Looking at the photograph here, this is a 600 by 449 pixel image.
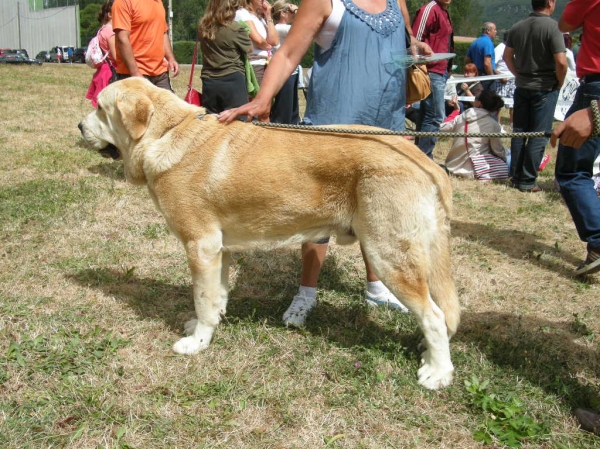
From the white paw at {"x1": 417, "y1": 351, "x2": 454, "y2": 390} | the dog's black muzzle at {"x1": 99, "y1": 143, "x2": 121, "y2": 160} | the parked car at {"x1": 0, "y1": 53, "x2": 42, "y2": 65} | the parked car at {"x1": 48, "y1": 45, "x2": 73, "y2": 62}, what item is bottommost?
the parked car at {"x1": 48, "y1": 45, "x2": 73, "y2": 62}

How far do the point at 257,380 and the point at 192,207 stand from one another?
3.51 feet

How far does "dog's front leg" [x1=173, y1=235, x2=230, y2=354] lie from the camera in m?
3.16

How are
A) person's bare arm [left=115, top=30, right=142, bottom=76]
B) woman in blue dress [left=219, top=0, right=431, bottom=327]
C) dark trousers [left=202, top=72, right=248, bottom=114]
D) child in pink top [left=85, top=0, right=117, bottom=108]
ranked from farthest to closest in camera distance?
child in pink top [left=85, top=0, right=117, bottom=108], dark trousers [left=202, top=72, right=248, bottom=114], person's bare arm [left=115, top=30, right=142, bottom=76], woman in blue dress [left=219, top=0, right=431, bottom=327]

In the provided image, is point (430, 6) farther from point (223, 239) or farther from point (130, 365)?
point (130, 365)

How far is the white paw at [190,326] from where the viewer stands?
11.5 ft

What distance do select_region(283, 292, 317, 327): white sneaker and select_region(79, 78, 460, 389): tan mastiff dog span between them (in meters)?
0.55

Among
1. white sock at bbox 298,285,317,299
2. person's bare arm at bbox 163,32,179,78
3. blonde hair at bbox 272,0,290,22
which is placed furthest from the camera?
blonde hair at bbox 272,0,290,22

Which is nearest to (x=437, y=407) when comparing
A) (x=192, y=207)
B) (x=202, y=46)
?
(x=192, y=207)

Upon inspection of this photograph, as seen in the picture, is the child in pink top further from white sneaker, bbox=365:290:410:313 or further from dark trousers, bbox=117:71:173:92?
white sneaker, bbox=365:290:410:313

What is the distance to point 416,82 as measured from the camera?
3.48 metres

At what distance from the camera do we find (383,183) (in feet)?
9.14

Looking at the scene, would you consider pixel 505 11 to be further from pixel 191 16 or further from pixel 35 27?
pixel 35 27

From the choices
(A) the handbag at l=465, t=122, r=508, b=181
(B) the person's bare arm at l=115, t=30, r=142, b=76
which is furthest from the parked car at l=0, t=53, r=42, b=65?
(A) the handbag at l=465, t=122, r=508, b=181

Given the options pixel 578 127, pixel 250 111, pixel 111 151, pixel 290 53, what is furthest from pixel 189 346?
pixel 578 127
